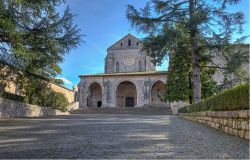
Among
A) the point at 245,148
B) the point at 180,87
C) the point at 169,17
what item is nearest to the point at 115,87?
the point at 180,87

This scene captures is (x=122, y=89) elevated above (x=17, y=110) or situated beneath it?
elevated above

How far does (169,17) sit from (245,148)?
1450 cm

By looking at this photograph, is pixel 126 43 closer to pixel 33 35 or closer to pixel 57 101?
pixel 57 101

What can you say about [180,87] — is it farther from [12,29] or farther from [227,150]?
[227,150]

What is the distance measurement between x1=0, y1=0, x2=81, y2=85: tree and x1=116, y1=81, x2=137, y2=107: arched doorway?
1577 inches

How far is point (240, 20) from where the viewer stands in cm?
1806

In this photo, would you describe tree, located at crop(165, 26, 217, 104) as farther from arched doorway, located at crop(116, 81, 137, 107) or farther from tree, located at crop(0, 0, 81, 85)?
arched doorway, located at crop(116, 81, 137, 107)

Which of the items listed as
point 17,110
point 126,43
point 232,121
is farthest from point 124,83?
point 232,121

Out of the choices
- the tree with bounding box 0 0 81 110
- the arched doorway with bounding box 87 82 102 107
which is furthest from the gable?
the tree with bounding box 0 0 81 110

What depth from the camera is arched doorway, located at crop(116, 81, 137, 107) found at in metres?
53.5

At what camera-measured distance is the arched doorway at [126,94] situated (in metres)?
→ 53.5

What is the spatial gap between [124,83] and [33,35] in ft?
138

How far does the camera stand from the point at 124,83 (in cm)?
5341

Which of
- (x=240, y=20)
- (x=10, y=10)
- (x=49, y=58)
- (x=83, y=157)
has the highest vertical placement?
(x=240, y=20)
